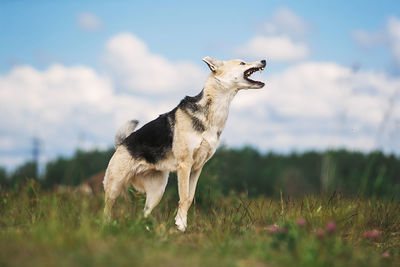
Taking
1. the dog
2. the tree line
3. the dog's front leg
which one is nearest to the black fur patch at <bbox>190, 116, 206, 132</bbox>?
the dog

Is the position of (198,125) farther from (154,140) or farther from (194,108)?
(154,140)

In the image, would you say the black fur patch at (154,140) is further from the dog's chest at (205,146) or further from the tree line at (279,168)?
the tree line at (279,168)

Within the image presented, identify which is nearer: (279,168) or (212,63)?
(212,63)

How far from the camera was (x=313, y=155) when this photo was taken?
26625 mm

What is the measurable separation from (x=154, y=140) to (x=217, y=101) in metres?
1.25

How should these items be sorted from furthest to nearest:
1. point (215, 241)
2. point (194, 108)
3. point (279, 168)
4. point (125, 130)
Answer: point (279, 168)
point (125, 130)
point (194, 108)
point (215, 241)

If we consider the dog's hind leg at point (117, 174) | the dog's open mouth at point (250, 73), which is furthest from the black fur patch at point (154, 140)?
the dog's open mouth at point (250, 73)

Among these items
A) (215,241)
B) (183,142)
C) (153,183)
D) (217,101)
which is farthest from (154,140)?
(215,241)

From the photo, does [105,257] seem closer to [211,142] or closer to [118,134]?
[211,142]

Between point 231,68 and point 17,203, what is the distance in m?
5.08

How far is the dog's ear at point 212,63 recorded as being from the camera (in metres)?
6.92

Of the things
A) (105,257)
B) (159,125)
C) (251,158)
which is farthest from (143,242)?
(251,158)

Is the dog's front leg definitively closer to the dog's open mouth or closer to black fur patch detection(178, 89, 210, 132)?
black fur patch detection(178, 89, 210, 132)

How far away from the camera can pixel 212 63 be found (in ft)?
22.8
